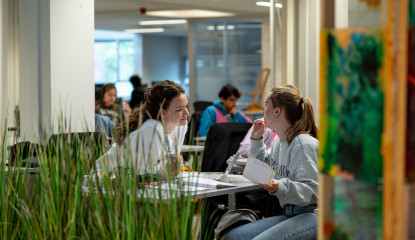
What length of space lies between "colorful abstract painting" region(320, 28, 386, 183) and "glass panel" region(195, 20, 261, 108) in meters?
10.8

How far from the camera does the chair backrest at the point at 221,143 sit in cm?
479

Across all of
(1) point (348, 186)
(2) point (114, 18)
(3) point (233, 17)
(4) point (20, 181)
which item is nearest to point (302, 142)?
(4) point (20, 181)

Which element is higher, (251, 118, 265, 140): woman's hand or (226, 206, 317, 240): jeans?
(251, 118, 265, 140): woman's hand

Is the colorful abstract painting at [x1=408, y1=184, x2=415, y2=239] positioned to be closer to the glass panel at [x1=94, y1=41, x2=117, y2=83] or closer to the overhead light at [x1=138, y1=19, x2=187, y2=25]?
the overhead light at [x1=138, y1=19, x2=187, y2=25]

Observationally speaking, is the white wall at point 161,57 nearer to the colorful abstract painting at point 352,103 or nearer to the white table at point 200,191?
the white table at point 200,191

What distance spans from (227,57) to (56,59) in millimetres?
7972

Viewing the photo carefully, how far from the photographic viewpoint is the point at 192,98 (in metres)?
12.7

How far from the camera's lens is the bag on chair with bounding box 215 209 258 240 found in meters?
3.35

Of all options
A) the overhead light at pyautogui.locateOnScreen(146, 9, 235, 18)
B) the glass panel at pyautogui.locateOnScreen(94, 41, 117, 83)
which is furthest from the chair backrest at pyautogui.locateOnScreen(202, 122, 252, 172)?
the glass panel at pyautogui.locateOnScreen(94, 41, 117, 83)

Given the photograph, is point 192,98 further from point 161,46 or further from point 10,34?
point 161,46

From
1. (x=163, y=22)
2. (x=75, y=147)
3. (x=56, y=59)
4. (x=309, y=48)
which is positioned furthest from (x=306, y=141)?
(x=163, y=22)

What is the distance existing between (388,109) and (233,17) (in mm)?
11118

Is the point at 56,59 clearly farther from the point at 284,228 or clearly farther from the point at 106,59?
the point at 106,59

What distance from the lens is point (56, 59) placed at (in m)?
4.84
